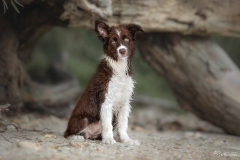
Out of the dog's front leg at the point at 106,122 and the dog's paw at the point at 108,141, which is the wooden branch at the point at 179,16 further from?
the dog's paw at the point at 108,141

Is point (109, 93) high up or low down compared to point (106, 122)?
up

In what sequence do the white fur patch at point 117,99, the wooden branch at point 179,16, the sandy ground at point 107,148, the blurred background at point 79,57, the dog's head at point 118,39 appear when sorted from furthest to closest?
the blurred background at point 79,57 < the wooden branch at point 179,16 < the white fur patch at point 117,99 < the dog's head at point 118,39 < the sandy ground at point 107,148

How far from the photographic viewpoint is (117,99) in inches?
196

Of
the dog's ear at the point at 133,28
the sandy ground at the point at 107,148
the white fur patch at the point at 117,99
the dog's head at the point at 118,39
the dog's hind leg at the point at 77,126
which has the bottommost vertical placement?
the sandy ground at the point at 107,148

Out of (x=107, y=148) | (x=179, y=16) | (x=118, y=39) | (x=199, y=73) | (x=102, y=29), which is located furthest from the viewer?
(x=199, y=73)

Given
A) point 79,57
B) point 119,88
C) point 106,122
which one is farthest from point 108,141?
point 79,57

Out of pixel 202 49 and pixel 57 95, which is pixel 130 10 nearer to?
pixel 202 49

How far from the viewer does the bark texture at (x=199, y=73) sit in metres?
6.67

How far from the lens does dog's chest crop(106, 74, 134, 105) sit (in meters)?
4.93

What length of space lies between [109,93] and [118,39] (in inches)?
27.7

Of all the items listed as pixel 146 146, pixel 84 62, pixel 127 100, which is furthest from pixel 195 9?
pixel 84 62

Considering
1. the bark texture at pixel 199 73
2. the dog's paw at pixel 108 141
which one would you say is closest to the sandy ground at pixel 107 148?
the dog's paw at pixel 108 141

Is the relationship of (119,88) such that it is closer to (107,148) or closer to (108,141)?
(108,141)

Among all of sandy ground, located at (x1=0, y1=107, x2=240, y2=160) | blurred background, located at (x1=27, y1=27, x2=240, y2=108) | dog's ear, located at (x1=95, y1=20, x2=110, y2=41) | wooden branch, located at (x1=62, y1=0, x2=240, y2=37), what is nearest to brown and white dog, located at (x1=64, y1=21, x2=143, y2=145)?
dog's ear, located at (x1=95, y1=20, x2=110, y2=41)
